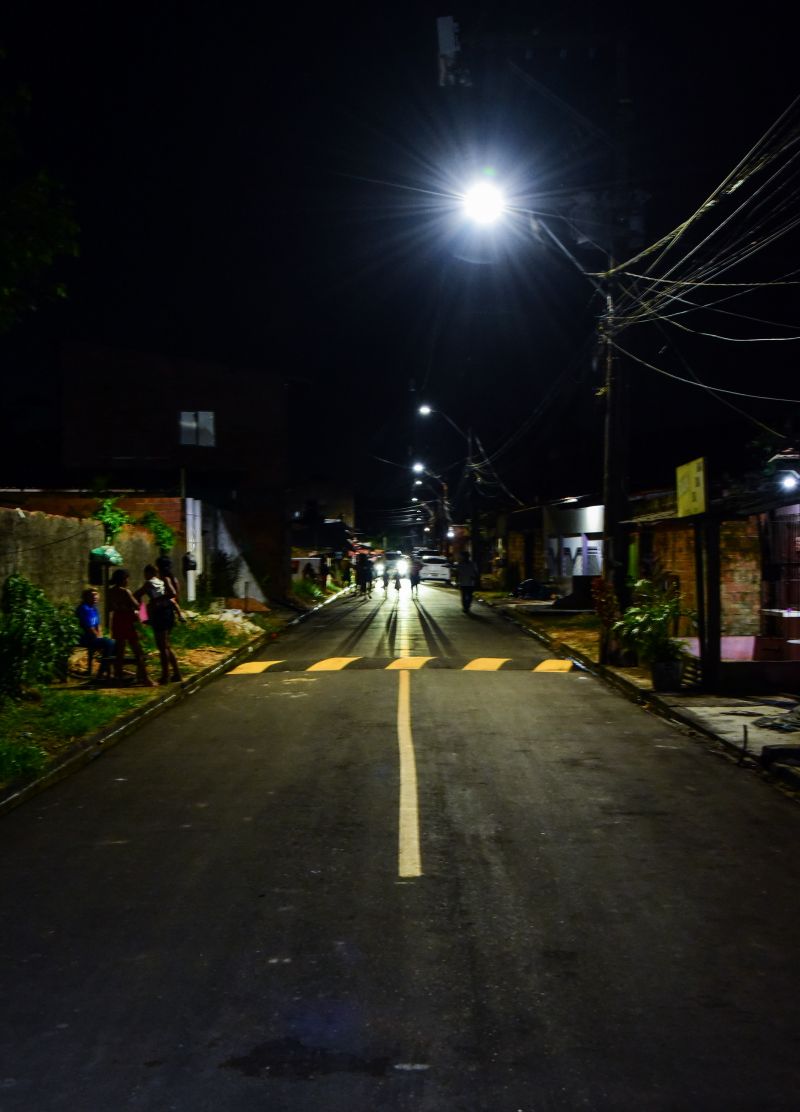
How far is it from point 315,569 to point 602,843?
48763mm

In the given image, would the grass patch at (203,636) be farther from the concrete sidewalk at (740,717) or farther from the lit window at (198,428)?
the lit window at (198,428)

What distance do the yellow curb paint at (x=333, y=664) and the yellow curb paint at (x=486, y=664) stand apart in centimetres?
230

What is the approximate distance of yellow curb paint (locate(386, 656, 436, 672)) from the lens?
57.0 ft

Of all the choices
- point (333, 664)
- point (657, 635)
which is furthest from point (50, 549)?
point (657, 635)

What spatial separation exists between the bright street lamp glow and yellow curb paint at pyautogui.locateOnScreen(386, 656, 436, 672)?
769 cm

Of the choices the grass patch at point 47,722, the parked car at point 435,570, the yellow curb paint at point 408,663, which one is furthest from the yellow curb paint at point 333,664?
the parked car at point 435,570

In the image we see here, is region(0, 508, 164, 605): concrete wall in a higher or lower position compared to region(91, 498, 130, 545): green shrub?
lower

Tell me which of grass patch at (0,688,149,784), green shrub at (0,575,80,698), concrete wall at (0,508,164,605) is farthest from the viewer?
concrete wall at (0,508,164,605)

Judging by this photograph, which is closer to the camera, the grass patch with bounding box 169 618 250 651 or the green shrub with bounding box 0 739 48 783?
the green shrub with bounding box 0 739 48 783

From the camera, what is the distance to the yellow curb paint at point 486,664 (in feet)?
56.7

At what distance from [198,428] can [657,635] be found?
29788mm

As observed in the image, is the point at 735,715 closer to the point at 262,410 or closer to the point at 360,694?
the point at 360,694

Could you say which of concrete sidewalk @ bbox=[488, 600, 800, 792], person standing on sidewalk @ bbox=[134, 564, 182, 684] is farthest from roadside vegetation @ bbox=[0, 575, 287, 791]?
concrete sidewalk @ bbox=[488, 600, 800, 792]

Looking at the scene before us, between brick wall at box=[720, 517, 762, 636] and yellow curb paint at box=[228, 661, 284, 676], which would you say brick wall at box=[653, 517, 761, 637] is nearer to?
brick wall at box=[720, 517, 762, 636]
